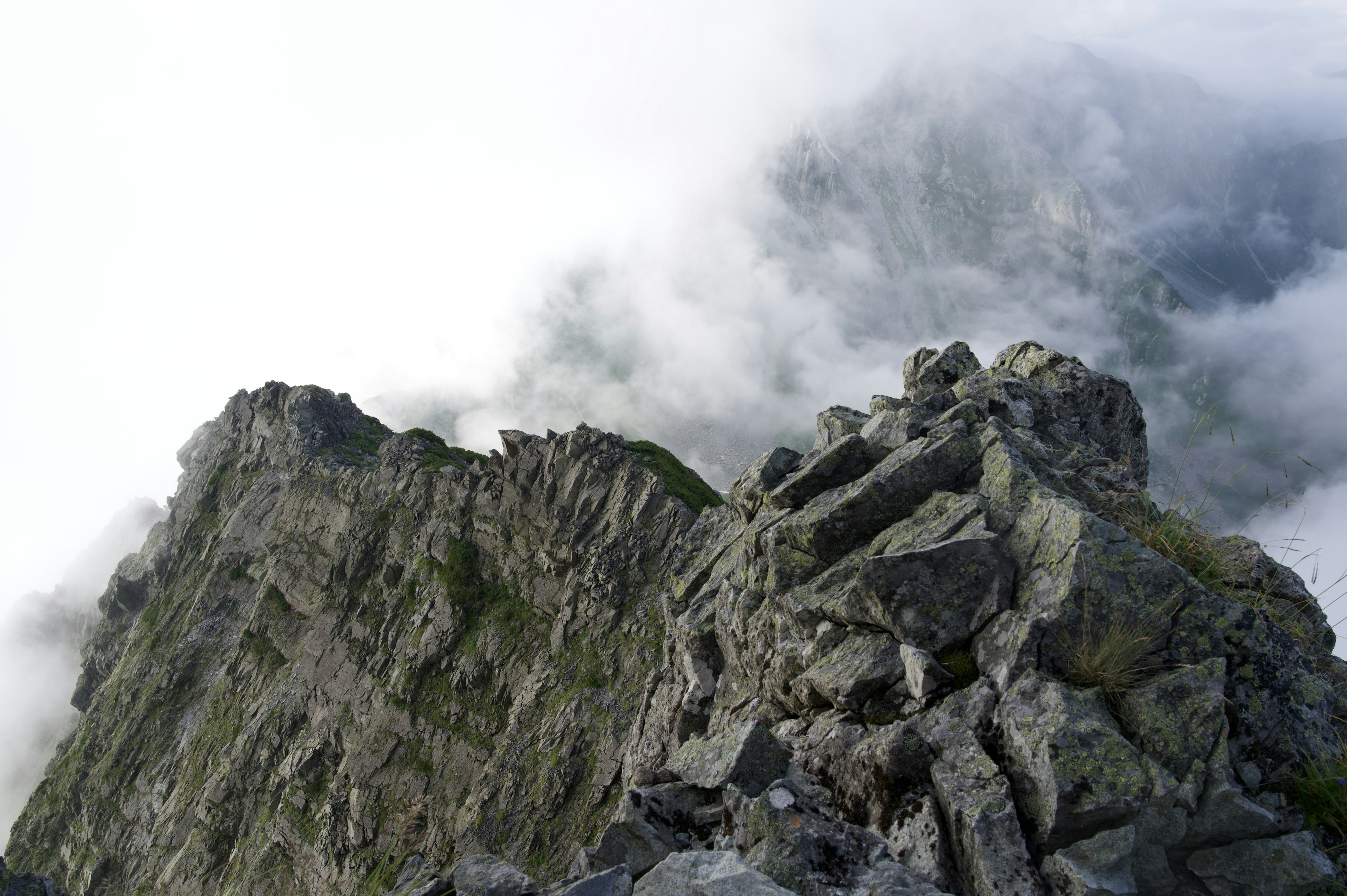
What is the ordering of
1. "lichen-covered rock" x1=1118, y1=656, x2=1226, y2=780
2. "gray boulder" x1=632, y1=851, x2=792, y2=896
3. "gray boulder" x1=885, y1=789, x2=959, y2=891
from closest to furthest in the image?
"gray boulder" x1=632, y1=851, x2=792, y2=896 < "gray boulder" x1=885, y1=789, x2=959, y2=891 < "lichen-covered rock" x1=1118, y1=656, x2=1226, y2=780

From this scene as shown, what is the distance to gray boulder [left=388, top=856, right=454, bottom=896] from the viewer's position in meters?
6.38

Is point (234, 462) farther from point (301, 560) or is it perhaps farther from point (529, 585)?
point (529, 585)

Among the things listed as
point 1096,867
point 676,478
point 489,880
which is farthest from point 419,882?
point 676,478

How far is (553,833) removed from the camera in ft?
93.8

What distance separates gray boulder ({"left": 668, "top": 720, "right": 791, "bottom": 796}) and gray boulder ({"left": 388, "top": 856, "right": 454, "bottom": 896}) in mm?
3725

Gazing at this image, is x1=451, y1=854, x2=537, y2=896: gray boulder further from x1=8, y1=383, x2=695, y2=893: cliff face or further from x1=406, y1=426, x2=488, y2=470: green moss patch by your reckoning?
x1=406, y1=426, x2=488, y2=470: green moss patch

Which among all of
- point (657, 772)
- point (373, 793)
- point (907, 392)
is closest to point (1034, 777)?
point (657, 772)

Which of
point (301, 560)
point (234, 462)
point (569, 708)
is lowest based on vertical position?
point (569, 708)

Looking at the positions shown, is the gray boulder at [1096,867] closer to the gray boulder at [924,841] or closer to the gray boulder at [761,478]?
the gray boulder at [924,841]

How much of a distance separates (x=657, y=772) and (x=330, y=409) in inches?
2404

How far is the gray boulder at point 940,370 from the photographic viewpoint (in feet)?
69.9

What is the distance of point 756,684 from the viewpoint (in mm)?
12891

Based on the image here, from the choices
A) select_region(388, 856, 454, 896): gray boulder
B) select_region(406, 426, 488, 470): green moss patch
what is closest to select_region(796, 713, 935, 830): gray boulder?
A: select_region(388, 856, 454, 896): gray boulder

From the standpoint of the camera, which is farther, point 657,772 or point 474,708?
point 474,708
